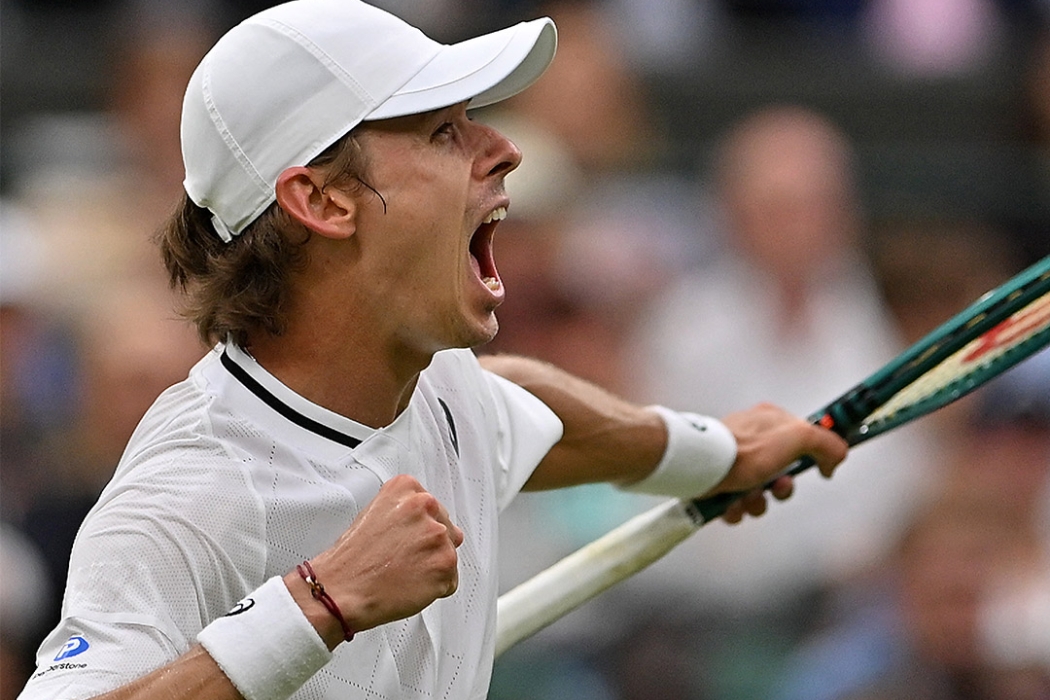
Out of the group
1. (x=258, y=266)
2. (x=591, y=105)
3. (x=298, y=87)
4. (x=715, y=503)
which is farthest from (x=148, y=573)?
(x=591, y=105)

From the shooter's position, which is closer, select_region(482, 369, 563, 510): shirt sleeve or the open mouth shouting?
the open mouth shouting

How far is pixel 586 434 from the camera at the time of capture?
392 cm

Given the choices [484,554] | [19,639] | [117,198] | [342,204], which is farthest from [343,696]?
[117,198]

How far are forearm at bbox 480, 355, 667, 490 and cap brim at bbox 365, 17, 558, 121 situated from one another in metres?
0.74

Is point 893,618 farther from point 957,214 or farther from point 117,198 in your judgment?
point 117,198

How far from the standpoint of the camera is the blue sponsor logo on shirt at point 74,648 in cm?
270

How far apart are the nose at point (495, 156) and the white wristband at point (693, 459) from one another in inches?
37.4

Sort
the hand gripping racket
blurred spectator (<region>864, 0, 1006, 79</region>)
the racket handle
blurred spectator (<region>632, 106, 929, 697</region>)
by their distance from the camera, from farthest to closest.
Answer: blurred spectator (<region>864, 0, 1006, 79</region>) < blurred spectator (<region>632, 106, 929, 697</region>) < the racket handle < the hand gripping racket

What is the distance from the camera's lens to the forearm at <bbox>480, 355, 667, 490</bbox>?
153 inches

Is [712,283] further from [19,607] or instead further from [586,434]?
A: [586,434]

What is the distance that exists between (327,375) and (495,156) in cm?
48

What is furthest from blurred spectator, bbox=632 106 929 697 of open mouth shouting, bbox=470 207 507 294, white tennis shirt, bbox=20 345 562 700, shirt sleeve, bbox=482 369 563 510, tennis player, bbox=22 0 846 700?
open mouth shouting, bbox=470 207 507 294

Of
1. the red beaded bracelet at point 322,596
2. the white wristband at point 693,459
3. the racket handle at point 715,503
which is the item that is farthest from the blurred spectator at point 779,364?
the red beaded bracelet at point 322,596

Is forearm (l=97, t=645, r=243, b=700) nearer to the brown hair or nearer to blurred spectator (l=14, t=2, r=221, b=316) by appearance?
the brown hair
